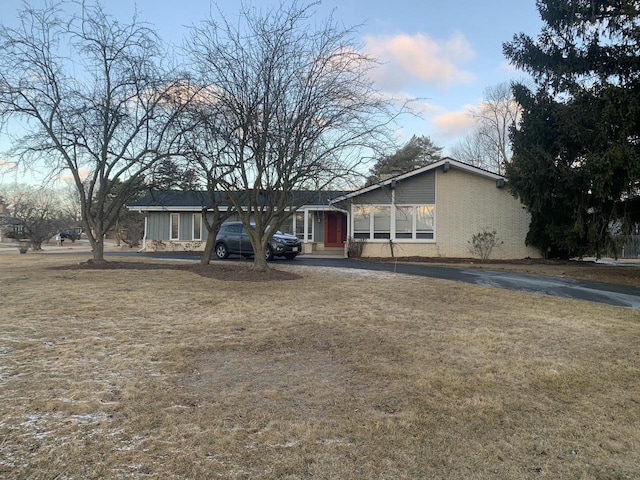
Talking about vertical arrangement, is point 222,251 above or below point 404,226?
below

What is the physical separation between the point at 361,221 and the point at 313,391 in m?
17.4

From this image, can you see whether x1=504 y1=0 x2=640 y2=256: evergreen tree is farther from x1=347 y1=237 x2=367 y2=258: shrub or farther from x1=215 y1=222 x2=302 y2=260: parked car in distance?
x1=215 y1=222 x2=302 y2=260: parked car in distance

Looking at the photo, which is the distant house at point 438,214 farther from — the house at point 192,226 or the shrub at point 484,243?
the house at point 192,226

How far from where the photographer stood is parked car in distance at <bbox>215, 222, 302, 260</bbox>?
59.5 ft

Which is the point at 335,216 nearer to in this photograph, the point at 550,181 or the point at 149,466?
the point at 550,181

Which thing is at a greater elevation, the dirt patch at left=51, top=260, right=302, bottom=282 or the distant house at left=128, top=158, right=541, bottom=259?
the distant house at left=128, top=158, right=541, bottom=259

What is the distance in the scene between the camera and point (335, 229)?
1011 inches

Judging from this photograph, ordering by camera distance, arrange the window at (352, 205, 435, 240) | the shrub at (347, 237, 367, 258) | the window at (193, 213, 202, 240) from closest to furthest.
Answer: the shrub at (347, 237, 367, 258), the window at (352, 205, 435, 240), the window at (193, 213, 202, 240)

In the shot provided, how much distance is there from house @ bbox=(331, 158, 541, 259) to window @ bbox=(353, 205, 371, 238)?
0.07m

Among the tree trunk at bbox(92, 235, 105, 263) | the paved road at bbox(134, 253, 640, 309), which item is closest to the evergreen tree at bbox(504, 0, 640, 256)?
the paved road at bbox(134, 253, 640, 309)

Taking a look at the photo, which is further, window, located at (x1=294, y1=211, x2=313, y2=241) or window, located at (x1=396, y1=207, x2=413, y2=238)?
window, located at (x1=294, y1=211, x2=313, y2=241)

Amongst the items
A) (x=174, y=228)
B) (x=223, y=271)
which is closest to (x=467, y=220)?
(x=223, y=271)

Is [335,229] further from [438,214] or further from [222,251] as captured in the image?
[222,251]

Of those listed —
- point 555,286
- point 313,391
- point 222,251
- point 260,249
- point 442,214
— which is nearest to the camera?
point 313,391
